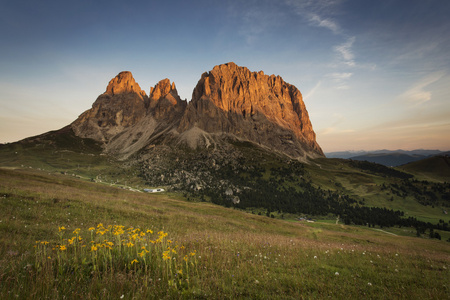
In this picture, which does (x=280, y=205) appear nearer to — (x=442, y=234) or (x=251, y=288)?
(x=442, y=234)

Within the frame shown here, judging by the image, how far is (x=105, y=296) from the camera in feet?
19.1

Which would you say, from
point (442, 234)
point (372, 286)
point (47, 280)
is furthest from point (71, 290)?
point (442, 234)

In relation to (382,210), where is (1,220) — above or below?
above

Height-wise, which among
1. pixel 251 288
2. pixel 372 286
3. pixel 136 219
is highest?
pixel 251 288

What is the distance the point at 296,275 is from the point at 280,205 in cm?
17876

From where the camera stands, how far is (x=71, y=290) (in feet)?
20.4

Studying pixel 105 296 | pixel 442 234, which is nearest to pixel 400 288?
pixel 105 296

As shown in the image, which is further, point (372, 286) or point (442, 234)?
point (442, 234)

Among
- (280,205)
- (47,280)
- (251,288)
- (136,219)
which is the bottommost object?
(280,205)

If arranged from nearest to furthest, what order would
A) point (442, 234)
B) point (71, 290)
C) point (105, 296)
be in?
1. point (105, 296)
2. point (71, 290)
3. point (442, 234)

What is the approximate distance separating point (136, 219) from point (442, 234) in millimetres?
202184

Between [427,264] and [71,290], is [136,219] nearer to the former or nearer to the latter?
[71,290]

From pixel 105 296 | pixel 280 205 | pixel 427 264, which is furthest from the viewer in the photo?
pixel 280 205

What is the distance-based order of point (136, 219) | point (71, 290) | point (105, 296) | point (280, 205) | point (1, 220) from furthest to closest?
point (280, 205) < point (136, 219) < point (1, 220) < point (71, 290) < point (105, 296)
